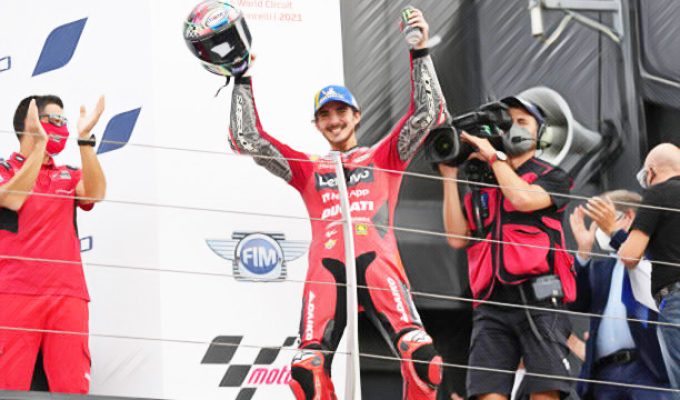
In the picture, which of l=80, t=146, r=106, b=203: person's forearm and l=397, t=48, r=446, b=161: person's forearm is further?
l=397, t=48, r=446, b=161: person's forearm

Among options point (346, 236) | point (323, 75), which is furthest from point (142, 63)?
point (346, 236)

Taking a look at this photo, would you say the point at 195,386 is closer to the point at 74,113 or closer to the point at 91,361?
the point at 91,361

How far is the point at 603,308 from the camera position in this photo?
12.7 feet

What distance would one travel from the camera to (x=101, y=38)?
395cm

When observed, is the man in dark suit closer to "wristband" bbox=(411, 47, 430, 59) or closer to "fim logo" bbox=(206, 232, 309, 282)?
"wristband" bbox=(411, 47, 430, 59)

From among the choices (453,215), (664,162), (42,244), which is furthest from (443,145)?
(42,244)

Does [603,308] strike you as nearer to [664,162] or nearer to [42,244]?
[664,162]

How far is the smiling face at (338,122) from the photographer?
379 centimetres

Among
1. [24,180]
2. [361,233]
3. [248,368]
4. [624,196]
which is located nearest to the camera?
[24,180]

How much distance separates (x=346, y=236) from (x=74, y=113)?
110 cm

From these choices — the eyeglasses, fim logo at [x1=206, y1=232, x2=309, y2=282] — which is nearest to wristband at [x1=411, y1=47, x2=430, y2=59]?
fim logo at [x1=206, y1=232, x2=309, y2=282]

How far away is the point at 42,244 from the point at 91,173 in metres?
0.21

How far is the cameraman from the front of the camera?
355 cm

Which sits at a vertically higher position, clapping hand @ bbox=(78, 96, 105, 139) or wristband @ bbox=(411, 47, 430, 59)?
wristband @ bbox=(411, 47, 430, 59)
